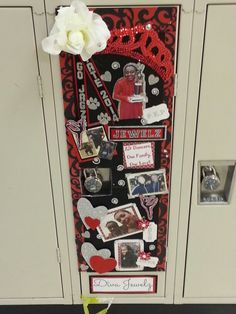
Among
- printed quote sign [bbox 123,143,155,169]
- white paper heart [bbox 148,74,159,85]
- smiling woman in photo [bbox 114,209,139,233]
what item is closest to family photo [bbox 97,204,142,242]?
smiling woman in photo [bbox 114,209,139,233]

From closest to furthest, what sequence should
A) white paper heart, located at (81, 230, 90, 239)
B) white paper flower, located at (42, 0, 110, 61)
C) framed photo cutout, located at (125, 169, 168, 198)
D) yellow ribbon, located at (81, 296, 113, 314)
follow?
1. white paper flower, located at (42, 0, 110, 61)
2. framed photo cutout, located at (125, 169, 168, 198)
3. white paper heart, located at (81, 230, 90, 239)
4. yellow ribbon, located at (81, 296, 113, 314)

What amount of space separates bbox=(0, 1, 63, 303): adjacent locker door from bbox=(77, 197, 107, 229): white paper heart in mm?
90

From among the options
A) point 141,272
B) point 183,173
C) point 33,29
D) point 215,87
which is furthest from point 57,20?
point 141,272

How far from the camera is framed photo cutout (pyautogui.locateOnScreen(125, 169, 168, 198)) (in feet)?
4.04

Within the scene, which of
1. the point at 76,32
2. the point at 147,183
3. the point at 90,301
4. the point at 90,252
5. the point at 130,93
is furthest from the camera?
the point at 90,301

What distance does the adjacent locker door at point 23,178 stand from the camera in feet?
3.47

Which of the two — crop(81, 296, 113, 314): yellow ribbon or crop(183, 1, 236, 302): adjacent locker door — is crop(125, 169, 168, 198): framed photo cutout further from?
crop(81, 296, 113, 314): yellow ribbon

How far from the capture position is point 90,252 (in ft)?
4.50

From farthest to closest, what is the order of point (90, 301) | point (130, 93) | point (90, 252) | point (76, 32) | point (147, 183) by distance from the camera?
point (90, 301) → point (90, 252) → point (147, 183) → point (130, 93) → point (76, 32)

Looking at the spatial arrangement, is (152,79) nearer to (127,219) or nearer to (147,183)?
(147,183)

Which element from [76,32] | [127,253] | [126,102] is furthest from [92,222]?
[76,32]

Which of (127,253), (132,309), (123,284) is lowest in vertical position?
(132,309)

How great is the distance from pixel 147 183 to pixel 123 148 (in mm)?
139

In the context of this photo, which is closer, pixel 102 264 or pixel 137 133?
pixel 137 133
